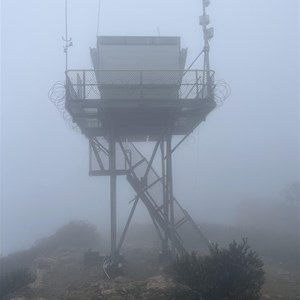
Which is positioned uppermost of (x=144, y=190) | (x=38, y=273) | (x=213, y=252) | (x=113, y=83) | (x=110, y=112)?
(x=113, y=83)

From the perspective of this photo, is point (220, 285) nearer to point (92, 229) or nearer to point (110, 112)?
point (110, 112)

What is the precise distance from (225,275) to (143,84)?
9.09 m

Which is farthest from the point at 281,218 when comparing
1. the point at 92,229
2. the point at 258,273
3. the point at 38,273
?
the point at 258,273

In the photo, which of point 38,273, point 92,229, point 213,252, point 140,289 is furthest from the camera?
point 92,229

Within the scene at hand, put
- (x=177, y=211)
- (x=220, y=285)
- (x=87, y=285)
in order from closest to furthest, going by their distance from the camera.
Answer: (x=220, y=285) < (x=87, y=285) < (x=177, y=211)

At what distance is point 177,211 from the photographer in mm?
40750

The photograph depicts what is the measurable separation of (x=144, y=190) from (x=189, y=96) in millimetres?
4841

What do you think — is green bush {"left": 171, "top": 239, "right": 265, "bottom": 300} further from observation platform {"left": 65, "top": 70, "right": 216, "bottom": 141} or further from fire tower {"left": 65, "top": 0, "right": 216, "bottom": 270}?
observation platform {"left": 65, "top": 70, "right": 216, "bottom": 141}

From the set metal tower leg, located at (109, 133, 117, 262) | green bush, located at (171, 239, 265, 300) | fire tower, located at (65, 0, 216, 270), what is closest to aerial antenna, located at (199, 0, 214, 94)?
fire tower, located at (65, 0, 216, 270)

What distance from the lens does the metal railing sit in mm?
18469

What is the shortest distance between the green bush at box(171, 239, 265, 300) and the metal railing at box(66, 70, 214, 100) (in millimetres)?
7536

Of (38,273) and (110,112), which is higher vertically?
(110,112)

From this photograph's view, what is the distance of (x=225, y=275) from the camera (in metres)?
12.5

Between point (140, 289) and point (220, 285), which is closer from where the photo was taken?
point (220, 285)
